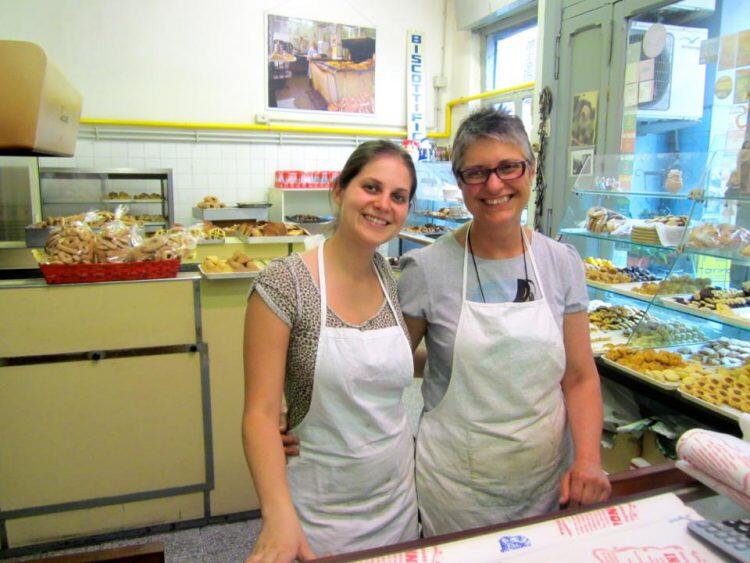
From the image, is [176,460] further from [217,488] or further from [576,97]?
[576,97]

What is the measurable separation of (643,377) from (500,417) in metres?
0.83

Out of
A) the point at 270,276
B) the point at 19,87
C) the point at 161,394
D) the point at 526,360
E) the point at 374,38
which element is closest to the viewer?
the point at 270,276

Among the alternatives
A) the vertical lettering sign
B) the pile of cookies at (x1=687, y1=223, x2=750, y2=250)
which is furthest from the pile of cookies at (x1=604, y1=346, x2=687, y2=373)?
the vertical lettering sign

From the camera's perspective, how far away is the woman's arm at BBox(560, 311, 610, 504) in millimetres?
1264

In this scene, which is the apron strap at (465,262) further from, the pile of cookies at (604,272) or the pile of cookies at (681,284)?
the pile of cookies at (604,272)

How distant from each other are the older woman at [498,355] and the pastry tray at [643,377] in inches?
20.9

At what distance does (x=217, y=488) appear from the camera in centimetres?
256

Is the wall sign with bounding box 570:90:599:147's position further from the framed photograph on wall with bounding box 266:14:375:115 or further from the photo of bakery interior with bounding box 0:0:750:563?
the framed photograph on wall with bounding box 266:14:375:115

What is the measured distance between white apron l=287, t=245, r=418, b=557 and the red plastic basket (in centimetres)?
129

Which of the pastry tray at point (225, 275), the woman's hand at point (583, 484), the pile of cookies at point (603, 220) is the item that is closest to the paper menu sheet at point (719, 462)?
the woman's hand at point (583, 484)

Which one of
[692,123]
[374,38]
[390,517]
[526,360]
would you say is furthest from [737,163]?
[374,38]

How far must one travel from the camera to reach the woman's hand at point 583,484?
47.9 inches

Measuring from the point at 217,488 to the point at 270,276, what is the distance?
1.74 metres

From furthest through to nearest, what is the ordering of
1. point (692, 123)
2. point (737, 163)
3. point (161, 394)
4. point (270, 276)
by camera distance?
point (692, 123)
point (161, 394)
point (737, 163)
point (270, 276)
